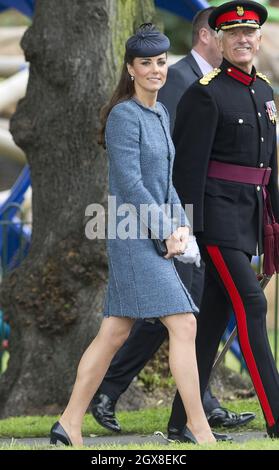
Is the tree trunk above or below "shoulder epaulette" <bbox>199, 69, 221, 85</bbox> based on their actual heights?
below

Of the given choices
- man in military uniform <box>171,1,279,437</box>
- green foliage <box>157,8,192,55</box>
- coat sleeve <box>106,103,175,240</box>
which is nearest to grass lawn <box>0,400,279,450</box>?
man in military uniform <box>171,1,279,437</box>

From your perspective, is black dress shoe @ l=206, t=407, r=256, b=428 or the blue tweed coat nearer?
the blue tweed coat

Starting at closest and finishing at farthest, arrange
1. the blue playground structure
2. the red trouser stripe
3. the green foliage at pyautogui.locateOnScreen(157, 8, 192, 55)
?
the red trouser stripe → the blue playground structure → the green foliage at pyautogui.locateOnScreen(157, 8, 192, 55)

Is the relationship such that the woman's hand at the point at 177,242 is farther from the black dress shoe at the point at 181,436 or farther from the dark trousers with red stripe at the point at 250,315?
the black dress shoe at the point at 181,436

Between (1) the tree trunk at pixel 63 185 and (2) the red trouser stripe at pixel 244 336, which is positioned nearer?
(2) the red trouser stripe at pixel 244 336

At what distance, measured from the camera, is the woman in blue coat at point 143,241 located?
6.46 metres

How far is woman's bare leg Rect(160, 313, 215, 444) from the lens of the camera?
645 centimetres

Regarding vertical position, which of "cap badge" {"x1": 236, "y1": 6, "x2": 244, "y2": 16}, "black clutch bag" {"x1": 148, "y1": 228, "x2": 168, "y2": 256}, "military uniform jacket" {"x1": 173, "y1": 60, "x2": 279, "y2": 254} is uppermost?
"cap badge" {"x1": 236, "y1": 6, "x2": 244, "y2": 16}

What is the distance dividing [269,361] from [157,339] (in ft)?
3.96

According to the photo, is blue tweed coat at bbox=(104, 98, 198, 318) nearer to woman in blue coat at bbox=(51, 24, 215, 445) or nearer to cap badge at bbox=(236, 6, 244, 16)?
woman in blue coat at bbox=(51, 24, 215, 445)

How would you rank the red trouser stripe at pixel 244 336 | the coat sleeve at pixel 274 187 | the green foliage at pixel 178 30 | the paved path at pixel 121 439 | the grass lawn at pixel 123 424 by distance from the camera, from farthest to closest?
the green foliage at pixel 178 30, the grass lawn at pixel 123 424, the paved path at pixel 121 439, the coat sleeve at pixel 274 187, the red trouser stripe at pixel 244 336

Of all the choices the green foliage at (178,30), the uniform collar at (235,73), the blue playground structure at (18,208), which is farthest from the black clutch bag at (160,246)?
the green foliage at (178,30)
